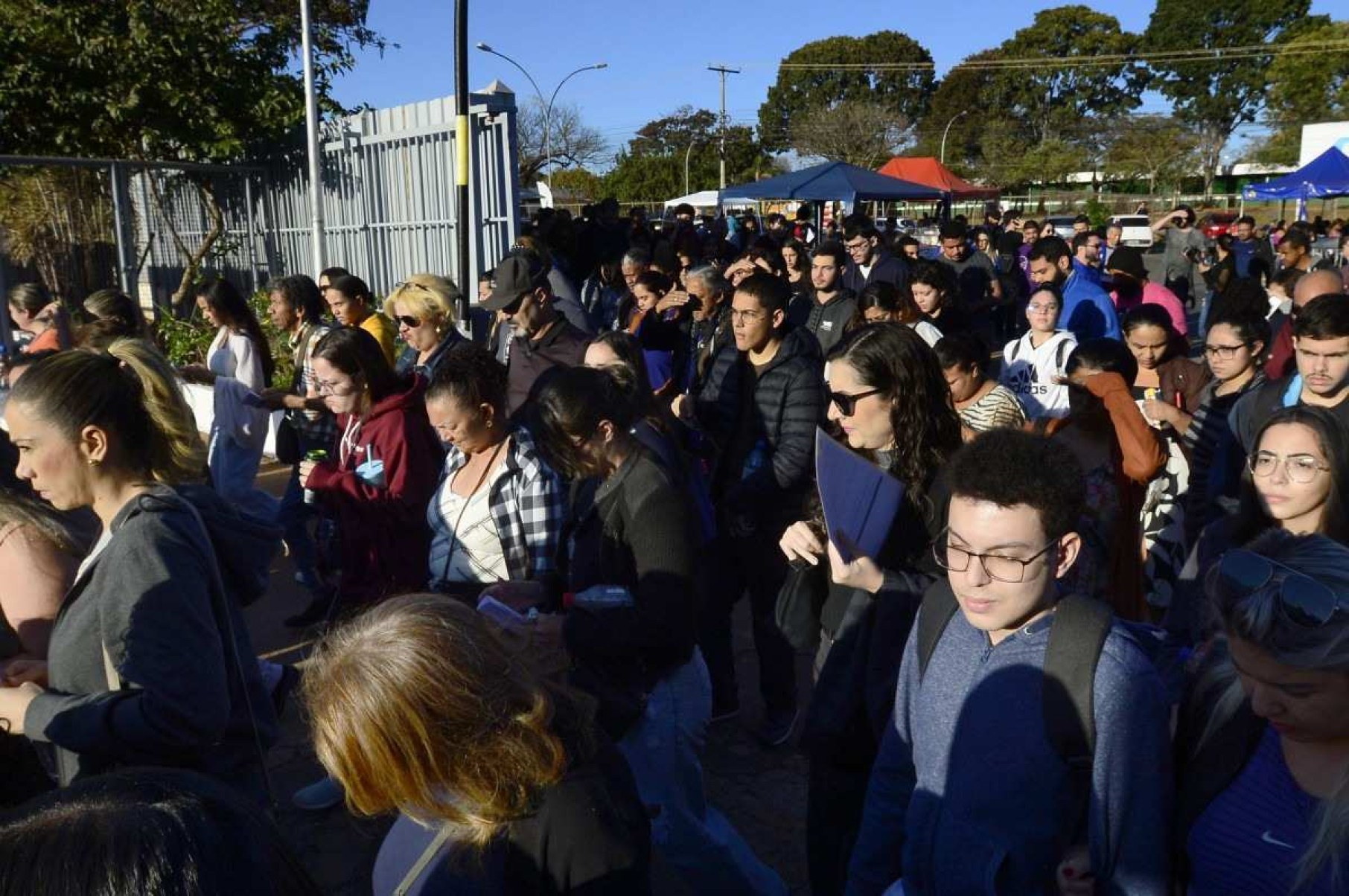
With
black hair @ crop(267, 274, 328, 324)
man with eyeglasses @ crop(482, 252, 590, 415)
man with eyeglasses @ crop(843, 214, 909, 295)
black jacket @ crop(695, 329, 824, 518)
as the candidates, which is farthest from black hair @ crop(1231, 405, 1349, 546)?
man with eyeglasses @ crop(843, 214, 909, 295)

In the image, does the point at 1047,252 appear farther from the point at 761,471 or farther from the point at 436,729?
the point at 436,729

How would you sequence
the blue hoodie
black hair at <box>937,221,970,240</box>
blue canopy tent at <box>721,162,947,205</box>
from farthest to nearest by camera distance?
1. blue canopy tent at <box>721,162,947,205</box>
2. black hair at <box>937,221,970,240</box>
3. the blue hoodie

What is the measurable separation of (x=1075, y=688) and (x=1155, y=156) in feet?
192

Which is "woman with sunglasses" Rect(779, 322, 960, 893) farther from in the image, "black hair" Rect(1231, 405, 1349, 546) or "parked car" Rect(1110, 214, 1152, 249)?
"parked car" Rect(1110, 214, 1152, 249)

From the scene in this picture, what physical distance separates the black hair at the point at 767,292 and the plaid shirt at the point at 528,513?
4.60 feet

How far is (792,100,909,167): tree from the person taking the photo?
199 ft

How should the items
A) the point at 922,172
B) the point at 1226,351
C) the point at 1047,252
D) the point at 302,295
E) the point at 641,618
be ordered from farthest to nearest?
1. the point at 922,172
2. the point at 1047,252
3. the point at 302,295
4. the point at 1226,351
5. the point at 641,618

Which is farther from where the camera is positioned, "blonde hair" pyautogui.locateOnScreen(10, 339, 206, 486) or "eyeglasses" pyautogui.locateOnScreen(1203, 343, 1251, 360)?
"eyeglasses" pyautogui.locateOnScreen(1203, 343, 1251, 360)

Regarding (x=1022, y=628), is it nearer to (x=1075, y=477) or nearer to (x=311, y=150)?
(x=1075, y=477)

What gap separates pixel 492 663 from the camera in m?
1.64

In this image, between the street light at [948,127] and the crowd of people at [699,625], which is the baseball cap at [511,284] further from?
the street light at [948,127]

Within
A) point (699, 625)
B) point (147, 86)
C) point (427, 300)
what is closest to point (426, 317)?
point (427, 300)

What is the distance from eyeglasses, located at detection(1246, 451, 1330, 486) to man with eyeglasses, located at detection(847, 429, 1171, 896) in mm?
1009

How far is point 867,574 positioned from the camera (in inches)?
90.5
